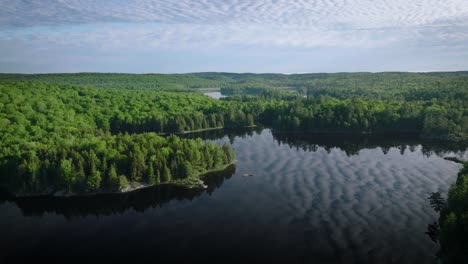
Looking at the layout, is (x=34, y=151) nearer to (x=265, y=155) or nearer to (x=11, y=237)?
(x=11, y=237)

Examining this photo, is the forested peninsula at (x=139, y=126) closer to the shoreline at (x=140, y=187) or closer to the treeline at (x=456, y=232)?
the shoreline at (x=140, y=187)

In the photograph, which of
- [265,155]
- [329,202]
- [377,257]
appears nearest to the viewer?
[377,257]

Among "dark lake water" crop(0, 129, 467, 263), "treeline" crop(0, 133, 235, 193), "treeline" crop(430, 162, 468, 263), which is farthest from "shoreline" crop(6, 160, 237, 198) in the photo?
"treeline" crop(430, 162, 468, 263)

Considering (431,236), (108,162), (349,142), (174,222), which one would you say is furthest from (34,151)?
(349,142)

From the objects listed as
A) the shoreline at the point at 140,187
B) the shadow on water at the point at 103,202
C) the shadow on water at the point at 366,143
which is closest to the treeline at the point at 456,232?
the shadow on water at the point at 103,202

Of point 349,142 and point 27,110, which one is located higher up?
point 27,110

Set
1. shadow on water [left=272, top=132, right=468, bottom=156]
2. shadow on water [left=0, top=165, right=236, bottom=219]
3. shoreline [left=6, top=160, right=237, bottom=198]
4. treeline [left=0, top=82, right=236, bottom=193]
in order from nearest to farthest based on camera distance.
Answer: shadow on water [left=0, top=165, right=236, bottom=219], shoreline [left=6, top=160, right=237, bottom=198], treeline [left=0, top=82, right=236, bottom=193], shadow on water [left=272, top=132, right=468, bottom=156]

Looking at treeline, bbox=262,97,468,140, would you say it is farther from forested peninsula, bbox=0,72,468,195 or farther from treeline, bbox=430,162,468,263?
treeline, bbox=430,162,468,263
